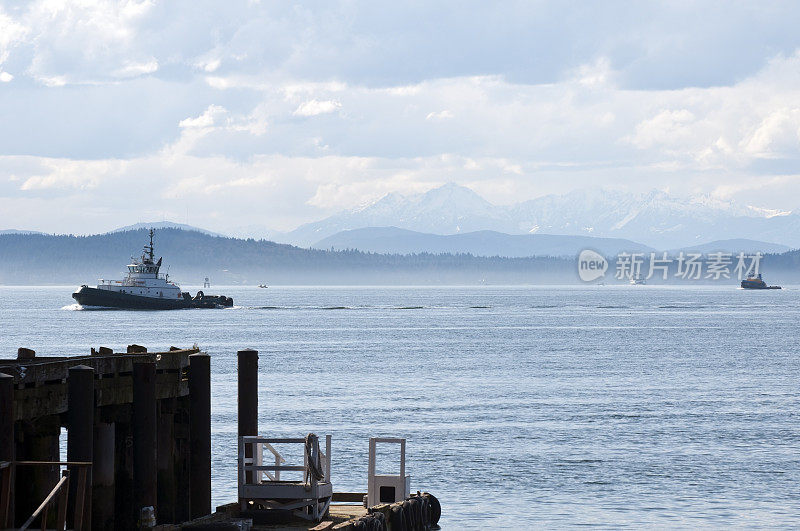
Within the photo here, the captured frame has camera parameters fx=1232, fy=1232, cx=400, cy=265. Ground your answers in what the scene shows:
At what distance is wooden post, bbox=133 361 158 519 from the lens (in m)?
23.0

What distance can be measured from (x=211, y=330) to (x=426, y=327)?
87.2ft

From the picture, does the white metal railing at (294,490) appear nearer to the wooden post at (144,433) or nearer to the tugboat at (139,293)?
the wooden post at (144,433)

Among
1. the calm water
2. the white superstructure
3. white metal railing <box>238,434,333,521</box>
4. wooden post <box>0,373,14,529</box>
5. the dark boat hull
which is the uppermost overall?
the white superstructure

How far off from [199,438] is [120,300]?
6637 inches

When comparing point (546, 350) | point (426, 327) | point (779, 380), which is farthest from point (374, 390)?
point (426, 327)

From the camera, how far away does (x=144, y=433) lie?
2302cm

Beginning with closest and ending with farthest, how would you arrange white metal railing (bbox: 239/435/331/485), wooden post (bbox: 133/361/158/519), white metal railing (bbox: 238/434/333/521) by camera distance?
1. wooden post (bbox: 133/361/158/519)
2. white metal railing (bbox: 239/435/331/485)
3. white metal railing (bbox: 238/434/333/521)

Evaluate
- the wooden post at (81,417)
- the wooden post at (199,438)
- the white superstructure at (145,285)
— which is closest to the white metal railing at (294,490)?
the wooden post at (199,438)

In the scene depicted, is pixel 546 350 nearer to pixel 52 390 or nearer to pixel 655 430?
pixel 655 430

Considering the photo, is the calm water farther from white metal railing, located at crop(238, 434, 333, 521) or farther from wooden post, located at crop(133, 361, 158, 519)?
wooden post, located at crop(133, 361, 158, 519)

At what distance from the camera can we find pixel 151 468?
23281 mm

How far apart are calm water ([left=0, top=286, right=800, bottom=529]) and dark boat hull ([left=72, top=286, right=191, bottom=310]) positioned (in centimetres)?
6512

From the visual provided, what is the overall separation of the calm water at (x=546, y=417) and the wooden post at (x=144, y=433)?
35.7 ft

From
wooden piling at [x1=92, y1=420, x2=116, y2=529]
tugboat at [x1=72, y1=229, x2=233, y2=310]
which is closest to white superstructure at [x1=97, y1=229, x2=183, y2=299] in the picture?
tugboat at [x1=72, y1=229, x2=233, y2=310]
